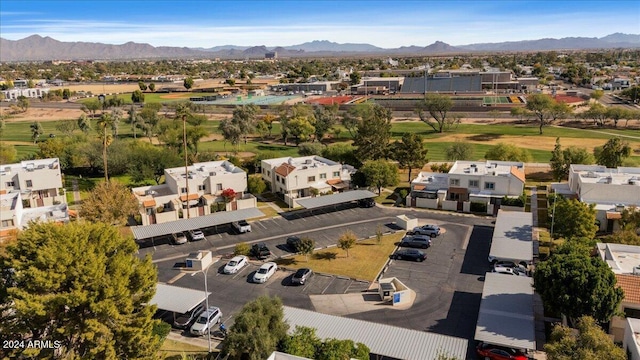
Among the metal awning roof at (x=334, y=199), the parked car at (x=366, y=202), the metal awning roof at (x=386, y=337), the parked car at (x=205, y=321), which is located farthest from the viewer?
the parked car at (x=366, y=202)

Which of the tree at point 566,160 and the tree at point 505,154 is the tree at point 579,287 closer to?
the tree at point 566,160

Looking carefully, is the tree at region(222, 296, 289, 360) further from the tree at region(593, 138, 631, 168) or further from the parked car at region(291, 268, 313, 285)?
the tree at region(593, 138, 631, 168)

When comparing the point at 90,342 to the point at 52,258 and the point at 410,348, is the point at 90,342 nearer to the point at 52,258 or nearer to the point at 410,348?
the point at 52,258

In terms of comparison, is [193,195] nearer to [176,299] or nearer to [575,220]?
[176,299]

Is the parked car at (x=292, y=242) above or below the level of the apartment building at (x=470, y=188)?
below

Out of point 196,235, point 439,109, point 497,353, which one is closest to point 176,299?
point 196,235

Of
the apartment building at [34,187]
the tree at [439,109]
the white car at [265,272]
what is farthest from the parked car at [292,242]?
the tree at [439,109]

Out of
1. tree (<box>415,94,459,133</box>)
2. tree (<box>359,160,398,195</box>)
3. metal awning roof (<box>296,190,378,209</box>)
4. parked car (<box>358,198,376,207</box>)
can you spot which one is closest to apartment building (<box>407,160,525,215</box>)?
tree (<box>359,160,398,195</box>)
